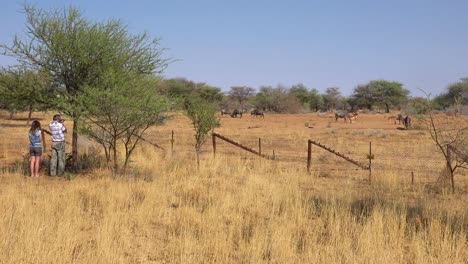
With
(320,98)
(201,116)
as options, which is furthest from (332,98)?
(201,116)

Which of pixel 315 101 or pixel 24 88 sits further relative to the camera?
pixel 315 101

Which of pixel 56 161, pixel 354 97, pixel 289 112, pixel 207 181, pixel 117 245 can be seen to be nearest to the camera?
pixel 117 245

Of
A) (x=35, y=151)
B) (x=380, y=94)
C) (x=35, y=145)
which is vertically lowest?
(x=35, y=151)

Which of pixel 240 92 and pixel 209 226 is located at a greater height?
pixel 240 92

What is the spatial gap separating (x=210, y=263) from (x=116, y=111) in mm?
7420

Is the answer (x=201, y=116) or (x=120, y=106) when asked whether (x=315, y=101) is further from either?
(x=120, y=106)

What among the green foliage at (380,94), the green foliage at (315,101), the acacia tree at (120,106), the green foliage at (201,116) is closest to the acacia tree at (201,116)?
the green foliage at (201,116)

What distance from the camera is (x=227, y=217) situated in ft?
27.0

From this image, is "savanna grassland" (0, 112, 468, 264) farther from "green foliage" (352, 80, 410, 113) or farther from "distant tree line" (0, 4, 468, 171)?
"green foliage" (352, 80, 410, 113)

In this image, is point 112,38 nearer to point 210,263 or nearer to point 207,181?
point 207,181

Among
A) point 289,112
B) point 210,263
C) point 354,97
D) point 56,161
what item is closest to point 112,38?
point 56,161

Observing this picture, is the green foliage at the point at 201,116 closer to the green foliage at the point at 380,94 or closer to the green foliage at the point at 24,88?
the green foliage at the point at 24,88

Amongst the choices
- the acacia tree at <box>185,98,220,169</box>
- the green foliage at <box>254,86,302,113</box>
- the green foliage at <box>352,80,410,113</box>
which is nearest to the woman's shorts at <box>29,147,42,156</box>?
the acacia tree at <box>185,98,220,169</box>

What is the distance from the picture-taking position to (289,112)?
247ft
